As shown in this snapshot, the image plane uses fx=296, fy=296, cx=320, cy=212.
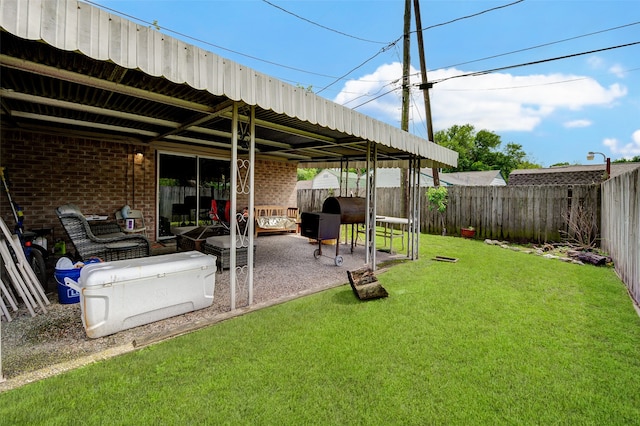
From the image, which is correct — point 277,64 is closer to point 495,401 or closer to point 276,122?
point 276,122

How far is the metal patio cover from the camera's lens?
1923mm

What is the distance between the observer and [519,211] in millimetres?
9023

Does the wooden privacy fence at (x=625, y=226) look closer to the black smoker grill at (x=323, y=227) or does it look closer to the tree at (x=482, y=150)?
the black smoker grill at (x=323, y=227)

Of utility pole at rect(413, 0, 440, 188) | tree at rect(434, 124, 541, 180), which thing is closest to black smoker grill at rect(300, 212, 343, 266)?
utility pole at rect(413, 0, 440, 188)

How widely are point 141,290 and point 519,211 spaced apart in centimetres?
997

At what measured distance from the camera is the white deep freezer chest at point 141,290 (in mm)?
2672

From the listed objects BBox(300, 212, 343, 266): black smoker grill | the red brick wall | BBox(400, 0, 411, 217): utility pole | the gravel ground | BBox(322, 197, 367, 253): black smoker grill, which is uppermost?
BBox(400, 0, 411, 217): utility pole

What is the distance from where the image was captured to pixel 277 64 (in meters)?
15.3

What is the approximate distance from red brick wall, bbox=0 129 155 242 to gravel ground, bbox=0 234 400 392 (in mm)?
2767

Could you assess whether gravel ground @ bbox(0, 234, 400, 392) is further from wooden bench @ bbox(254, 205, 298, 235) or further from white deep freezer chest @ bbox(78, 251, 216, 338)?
wooden bench @ bbox(254, 205, 298, 235)

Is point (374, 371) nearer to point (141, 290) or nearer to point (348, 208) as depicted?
point (141, 290)

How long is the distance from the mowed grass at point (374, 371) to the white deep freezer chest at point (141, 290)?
52 centimetres

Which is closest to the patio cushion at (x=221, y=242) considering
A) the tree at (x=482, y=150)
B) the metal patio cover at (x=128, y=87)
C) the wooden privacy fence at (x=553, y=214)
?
the metal patio cover at (x=128, y=87)

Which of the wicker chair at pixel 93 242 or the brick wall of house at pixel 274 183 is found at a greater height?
the brick wall of house at pixel 274 183
